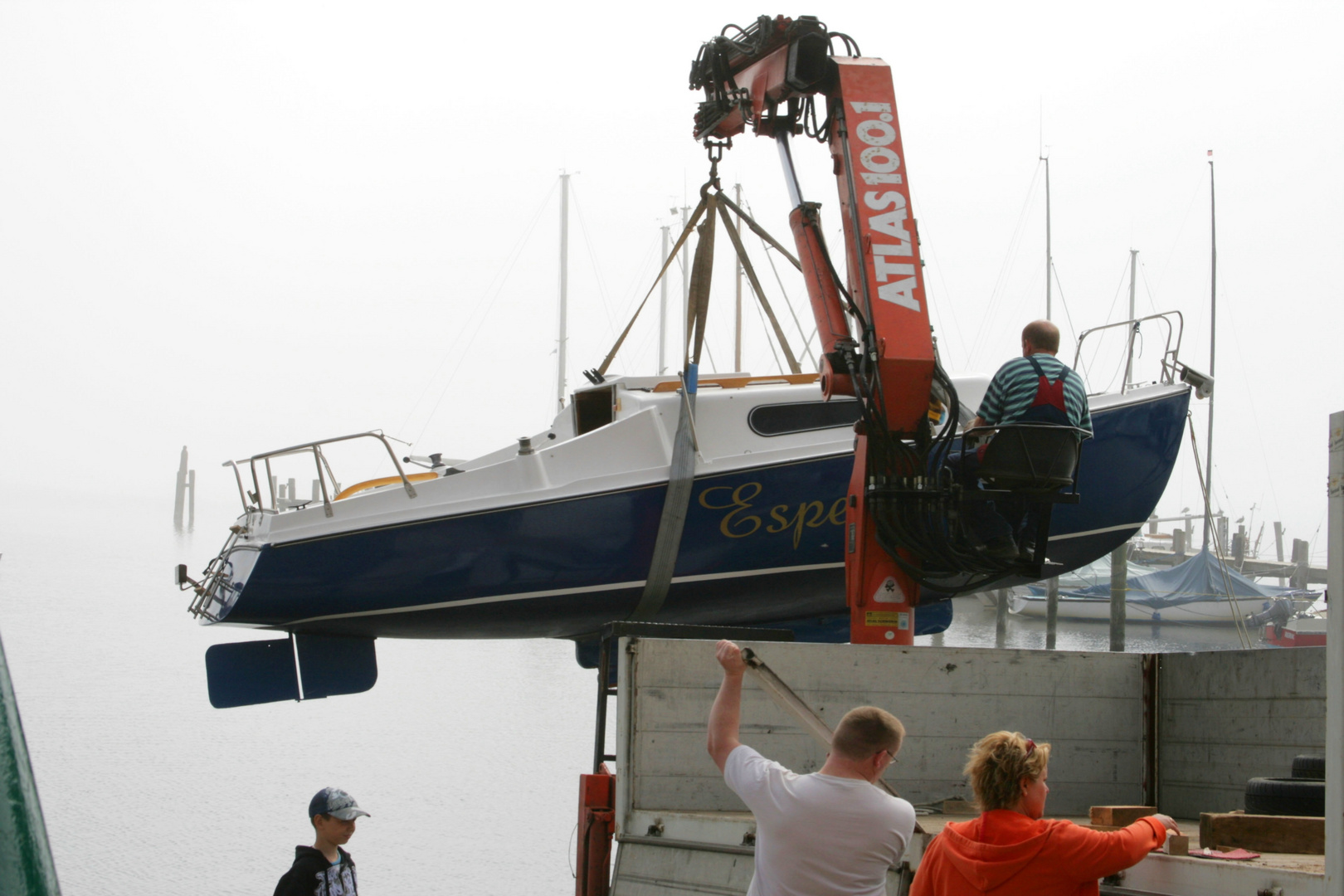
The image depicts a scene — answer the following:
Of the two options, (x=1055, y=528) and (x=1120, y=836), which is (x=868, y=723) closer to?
(x=1120, y=836)

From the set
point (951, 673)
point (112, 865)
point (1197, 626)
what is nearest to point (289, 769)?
point (112, 865)

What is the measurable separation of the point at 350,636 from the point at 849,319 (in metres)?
3.64

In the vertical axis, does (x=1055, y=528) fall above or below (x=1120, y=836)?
above

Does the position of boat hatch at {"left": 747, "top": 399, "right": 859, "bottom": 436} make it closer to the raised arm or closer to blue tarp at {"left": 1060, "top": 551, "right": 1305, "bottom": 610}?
the raised arm

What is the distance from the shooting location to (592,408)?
7684mm

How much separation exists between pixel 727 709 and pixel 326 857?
79.0 inches

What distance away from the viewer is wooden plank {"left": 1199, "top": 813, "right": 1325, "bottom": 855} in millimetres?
2846

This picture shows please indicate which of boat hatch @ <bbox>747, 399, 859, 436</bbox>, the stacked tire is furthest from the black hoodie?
boat hatch @ <bbox>747, 399, 859, 436</bbox>

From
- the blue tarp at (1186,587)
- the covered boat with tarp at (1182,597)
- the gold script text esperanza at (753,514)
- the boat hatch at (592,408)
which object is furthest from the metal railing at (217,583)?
the blue tarp at (1186,587)

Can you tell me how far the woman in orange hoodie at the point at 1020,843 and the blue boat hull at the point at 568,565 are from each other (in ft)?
14.2

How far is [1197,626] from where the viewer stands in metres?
34.1

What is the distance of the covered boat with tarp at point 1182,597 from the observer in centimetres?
3294

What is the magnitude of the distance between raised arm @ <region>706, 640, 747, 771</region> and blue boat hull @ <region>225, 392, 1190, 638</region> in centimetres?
420

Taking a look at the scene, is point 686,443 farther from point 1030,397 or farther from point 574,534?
point 1030,397
